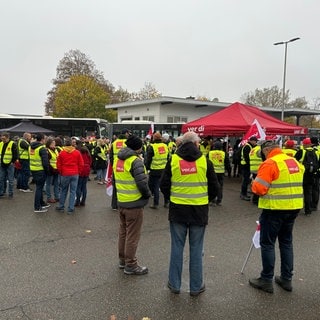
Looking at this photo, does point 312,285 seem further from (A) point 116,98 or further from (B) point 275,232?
(A) point 116,98

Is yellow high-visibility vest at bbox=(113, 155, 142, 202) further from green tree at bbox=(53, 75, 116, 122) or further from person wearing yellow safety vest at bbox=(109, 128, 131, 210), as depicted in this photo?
green tree at bbox=(53, 75, 116, 122)

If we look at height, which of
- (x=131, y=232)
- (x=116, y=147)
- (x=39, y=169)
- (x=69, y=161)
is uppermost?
(x=116, y=147)

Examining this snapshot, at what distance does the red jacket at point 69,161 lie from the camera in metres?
8.27

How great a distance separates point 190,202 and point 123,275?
1.52 m

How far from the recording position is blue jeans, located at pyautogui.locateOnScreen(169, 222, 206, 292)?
167 inches

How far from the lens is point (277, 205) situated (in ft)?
14.1

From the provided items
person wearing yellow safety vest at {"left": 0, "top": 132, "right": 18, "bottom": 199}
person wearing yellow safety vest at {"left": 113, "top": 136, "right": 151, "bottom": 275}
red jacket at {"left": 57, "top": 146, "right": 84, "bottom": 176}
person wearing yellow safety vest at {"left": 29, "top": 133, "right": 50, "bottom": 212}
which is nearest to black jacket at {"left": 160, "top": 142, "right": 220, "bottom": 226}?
person wearing yellow safety vest at {"left": 113, "top": 136, "right": 151, "bottom": 275}

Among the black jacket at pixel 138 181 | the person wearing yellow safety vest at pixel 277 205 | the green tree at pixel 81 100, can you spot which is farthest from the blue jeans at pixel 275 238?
the green tree at pixel 81 100

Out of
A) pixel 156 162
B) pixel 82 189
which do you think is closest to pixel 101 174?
pixel 82 189

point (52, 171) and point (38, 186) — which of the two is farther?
point (52, 171)

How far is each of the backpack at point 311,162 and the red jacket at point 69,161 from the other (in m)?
5.76

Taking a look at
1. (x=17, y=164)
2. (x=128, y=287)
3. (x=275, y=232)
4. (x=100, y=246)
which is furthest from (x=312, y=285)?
(x=17, y=164)

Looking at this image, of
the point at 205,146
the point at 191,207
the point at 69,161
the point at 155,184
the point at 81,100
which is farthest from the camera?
the point at 81,100

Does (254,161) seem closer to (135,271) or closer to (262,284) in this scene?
(262,284)
